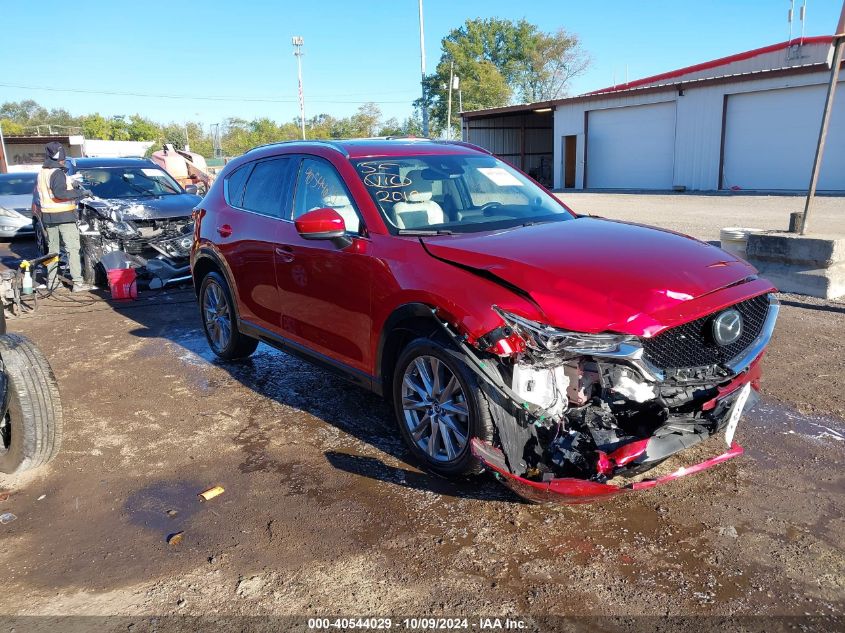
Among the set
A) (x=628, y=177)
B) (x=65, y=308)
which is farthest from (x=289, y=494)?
(x=628, y=177)

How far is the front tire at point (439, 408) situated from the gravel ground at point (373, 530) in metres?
0.19

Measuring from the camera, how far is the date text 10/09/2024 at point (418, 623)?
268 cm

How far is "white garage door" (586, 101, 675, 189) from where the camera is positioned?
27.9m

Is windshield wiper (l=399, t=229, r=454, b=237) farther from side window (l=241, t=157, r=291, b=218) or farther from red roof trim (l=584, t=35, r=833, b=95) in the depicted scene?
red roof trim (l=584, t=35, r=833, b=95)

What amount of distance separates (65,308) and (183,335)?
2.58m

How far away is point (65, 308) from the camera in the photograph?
884 centimetres

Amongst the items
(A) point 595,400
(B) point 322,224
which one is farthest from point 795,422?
(B) point 322,224

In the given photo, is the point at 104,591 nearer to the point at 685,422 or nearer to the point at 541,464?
the point at 541,464

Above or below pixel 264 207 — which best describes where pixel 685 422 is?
below

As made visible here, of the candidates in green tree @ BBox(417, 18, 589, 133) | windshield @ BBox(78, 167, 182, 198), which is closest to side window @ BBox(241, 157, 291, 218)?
Result: windshield @ BBox(78, 167, 182, 198)

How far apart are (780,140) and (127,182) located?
22.1 m

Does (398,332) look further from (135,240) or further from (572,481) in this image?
(135,240)

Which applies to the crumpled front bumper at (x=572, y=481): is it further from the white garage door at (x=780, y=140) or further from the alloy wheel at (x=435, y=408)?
the white garage door at (x=780, y=140)

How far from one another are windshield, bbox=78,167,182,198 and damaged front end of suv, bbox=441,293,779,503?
9.13m
